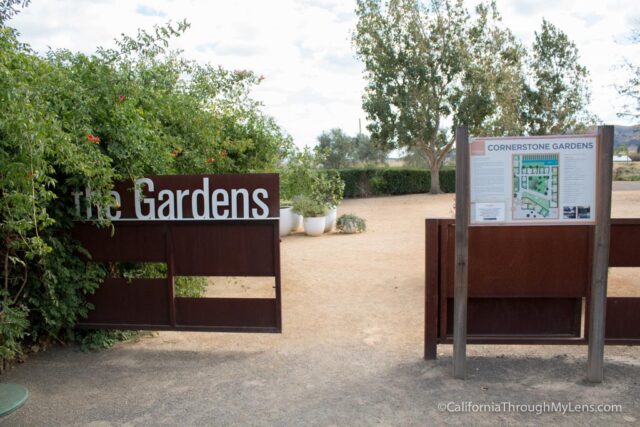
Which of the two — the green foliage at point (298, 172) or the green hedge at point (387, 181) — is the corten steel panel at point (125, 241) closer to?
the green foliage at point (298, 172)

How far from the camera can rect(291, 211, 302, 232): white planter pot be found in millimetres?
A: 14930

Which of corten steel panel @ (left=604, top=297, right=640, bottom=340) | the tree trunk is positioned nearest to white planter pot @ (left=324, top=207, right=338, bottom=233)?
corten steel panel @ (left=604, top=297, right=640, bottom=340)

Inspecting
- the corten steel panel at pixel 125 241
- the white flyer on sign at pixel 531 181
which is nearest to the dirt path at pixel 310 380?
the corten steel panel at pixel 125 241

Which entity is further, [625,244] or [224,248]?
[224,248]

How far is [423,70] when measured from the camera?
30625 millimetres

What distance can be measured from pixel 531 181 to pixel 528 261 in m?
0.71

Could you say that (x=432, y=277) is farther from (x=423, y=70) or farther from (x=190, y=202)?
(x=423, y=70)

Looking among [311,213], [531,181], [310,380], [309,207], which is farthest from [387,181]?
[310,380]

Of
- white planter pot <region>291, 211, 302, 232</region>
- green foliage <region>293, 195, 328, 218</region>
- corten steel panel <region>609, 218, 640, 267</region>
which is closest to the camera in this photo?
corten steel panel <region>609, 218, 640, 267</region>

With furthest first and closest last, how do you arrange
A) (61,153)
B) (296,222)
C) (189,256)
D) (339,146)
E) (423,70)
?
(339,146) → (423,70) → (296,222) → (189,256) → (61,153)

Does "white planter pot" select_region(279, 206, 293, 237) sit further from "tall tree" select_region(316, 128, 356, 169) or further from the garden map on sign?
"tall tree" select_region(316, 128, 356, 169)

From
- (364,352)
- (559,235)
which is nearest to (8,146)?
(364,352)

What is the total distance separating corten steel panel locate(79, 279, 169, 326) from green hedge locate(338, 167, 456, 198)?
27281 mm

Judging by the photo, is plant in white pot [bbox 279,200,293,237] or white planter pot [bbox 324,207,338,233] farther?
white planter pot [bbox 324,207,338,233]
